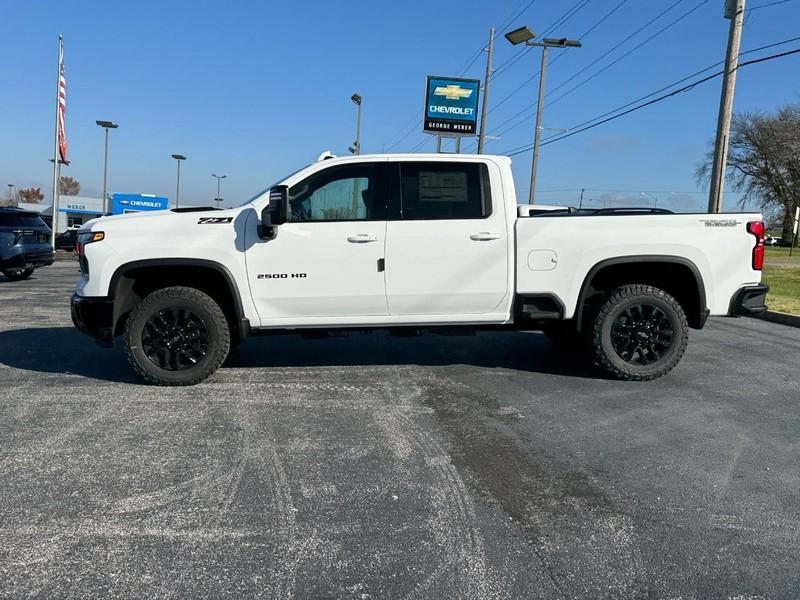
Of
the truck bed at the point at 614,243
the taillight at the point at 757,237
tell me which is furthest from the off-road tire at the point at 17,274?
the taillight at the point at 757,237

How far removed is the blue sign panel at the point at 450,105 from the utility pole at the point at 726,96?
17.9 m

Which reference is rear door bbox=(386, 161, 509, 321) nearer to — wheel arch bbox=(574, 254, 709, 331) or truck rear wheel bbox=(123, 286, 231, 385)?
wheel arch bbox=(574, 254, 709, 331)

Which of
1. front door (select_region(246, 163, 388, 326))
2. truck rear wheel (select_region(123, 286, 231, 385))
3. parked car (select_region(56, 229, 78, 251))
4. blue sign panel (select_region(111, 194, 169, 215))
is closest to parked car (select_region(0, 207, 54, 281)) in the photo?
truck rear wheel (select_region(123, 286, 231, 385))

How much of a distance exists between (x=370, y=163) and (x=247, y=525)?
11.9 feet

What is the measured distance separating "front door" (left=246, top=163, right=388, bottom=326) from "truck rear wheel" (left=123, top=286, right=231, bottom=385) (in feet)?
1.51

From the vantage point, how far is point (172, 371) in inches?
227

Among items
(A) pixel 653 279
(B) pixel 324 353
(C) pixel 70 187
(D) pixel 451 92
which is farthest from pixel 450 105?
(C) pixel 70 187

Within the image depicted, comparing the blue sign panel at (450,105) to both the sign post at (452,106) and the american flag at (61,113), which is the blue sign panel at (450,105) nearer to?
the sign post at (452,106)

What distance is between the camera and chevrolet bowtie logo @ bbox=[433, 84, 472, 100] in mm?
30344

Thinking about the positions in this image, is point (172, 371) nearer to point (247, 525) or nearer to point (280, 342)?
point (280, 342)

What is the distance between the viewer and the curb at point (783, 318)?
10.1 meters

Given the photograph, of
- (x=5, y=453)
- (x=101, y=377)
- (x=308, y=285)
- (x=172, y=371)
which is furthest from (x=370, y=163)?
(x=5, y=453)

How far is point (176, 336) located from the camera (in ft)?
18.8

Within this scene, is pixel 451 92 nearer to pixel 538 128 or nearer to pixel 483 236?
pixel 538 128
